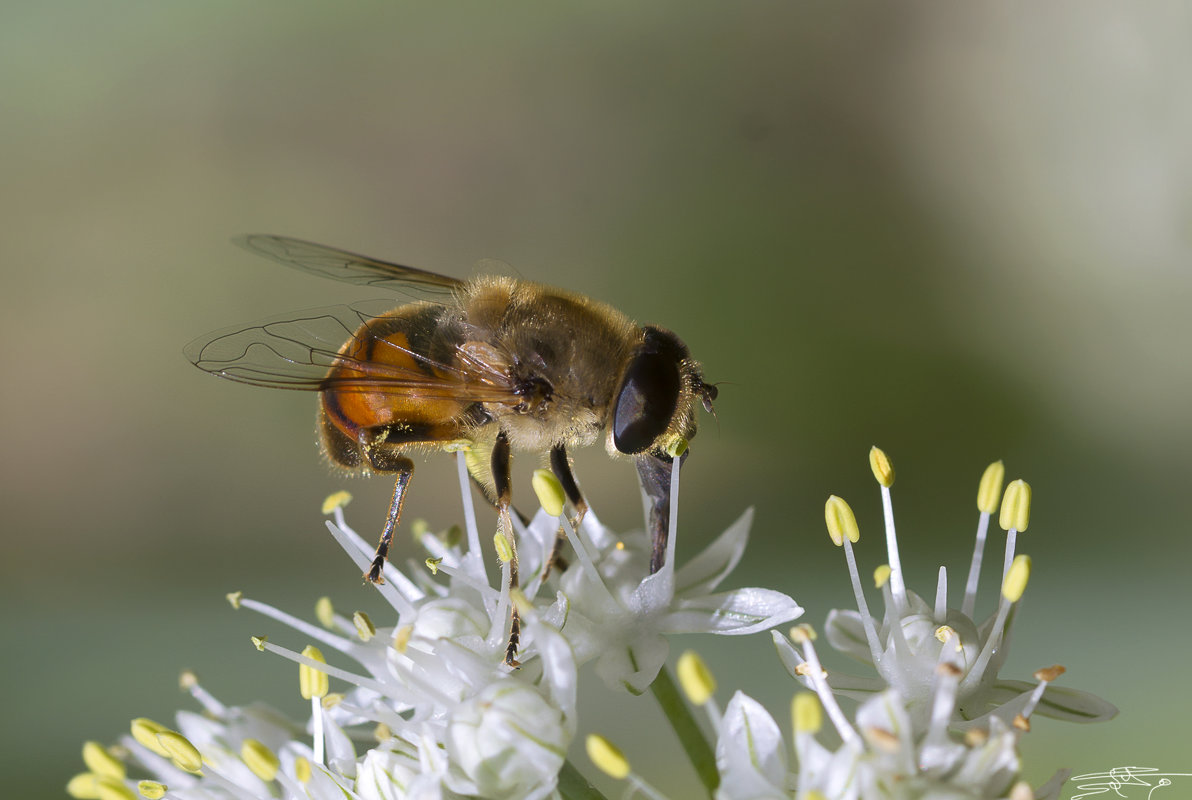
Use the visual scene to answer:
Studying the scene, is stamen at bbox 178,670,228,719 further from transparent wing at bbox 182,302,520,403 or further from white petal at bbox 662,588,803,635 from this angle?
white petal at bbox 662,588,803,635

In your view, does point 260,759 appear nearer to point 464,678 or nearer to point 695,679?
point 464,678

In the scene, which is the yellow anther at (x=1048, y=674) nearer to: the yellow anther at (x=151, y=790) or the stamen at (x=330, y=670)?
the stamen at (x=330, y=670)

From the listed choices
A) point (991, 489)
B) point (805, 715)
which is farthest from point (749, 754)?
point (991, 489)

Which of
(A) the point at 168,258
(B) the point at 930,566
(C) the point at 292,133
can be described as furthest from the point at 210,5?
(B) the point at 930,566

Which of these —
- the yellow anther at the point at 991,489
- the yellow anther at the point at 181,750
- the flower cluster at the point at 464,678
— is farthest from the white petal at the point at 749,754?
the yellow anther at the point at 181,750

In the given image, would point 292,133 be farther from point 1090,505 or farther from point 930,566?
point 1090,505

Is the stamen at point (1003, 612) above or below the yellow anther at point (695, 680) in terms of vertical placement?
above
